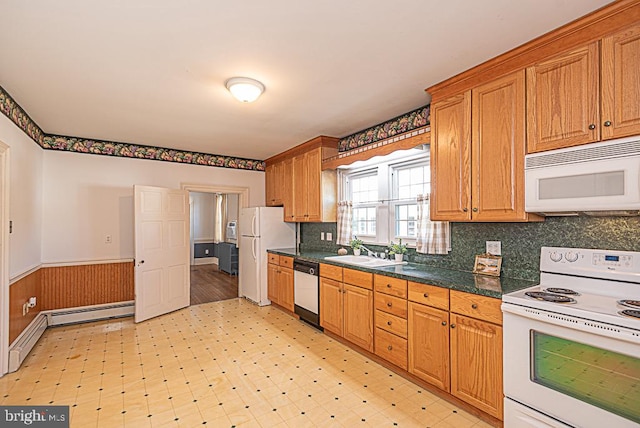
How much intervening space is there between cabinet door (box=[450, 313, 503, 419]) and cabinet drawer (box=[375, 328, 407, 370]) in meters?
0.46

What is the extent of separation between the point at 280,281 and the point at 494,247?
2.94 meters

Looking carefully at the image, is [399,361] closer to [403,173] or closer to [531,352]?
[531,352]

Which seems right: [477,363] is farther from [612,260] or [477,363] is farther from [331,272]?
[331,272]

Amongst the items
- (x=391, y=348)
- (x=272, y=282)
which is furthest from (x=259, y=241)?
(x=391, y=348)

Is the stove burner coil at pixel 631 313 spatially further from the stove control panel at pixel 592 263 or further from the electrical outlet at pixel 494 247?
the electrical outlet at pixel 494 247

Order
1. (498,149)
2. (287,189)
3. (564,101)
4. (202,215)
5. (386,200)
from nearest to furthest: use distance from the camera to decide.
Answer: (564,101) < (498,149) < (386,200) < (287,189) < (202,215)

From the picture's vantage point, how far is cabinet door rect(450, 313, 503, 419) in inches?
78.6

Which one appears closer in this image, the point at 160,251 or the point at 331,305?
the point at 331,305

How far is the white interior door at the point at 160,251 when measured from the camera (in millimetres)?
4230

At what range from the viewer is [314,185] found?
441cm

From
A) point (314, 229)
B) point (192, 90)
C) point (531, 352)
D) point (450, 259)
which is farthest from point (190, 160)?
point (531, 352)

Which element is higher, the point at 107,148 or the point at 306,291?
the point at 107,148

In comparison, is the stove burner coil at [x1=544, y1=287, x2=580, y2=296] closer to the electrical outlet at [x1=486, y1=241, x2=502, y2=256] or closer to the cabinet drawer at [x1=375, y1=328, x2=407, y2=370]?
the electrical outlet at [x1=486, y1=241, x2=502, y2=256]

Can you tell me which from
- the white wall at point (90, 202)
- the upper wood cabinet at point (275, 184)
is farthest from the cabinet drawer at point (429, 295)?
the white wall at point (90, 202)
